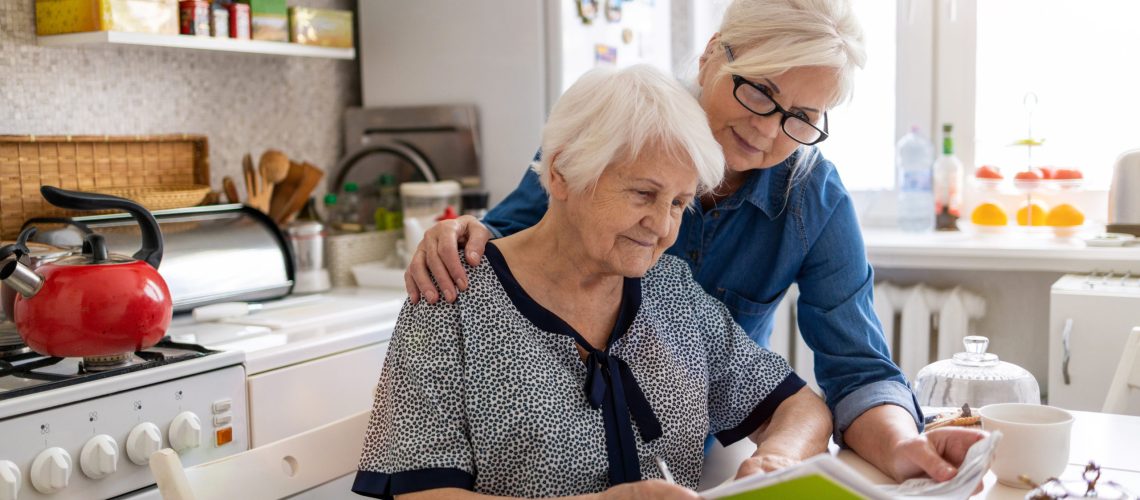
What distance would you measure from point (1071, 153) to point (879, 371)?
1.69 metres

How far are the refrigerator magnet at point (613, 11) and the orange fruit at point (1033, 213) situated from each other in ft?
3.96

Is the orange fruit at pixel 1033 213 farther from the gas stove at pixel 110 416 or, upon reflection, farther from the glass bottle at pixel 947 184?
the gas stove at pixel 110 416

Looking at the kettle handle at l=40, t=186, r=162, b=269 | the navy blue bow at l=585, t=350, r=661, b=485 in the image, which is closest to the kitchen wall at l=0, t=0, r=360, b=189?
the kettle handle at l=40, t=186, r=162, b=269

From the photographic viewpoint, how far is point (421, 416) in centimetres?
115

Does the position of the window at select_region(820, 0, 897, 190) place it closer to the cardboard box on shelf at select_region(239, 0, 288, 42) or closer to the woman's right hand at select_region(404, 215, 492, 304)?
the cardboard box on shelf at select_region(239, 0, 288, 42)

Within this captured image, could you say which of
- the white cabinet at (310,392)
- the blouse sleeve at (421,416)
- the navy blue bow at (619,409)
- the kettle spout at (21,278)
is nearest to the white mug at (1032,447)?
the navy blue bow at (619,409)

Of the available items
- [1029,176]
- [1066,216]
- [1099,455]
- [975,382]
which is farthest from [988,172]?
[1099,455]

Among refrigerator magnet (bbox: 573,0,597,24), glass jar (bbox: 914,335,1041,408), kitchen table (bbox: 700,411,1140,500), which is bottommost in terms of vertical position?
kitchen table (bbox: 700,411,1140,500)

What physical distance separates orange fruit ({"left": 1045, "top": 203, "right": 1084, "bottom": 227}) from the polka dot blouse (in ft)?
5.09

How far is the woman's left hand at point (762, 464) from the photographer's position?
1.15m

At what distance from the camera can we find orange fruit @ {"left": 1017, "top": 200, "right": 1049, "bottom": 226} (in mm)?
2678

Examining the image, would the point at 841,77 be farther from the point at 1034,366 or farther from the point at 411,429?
the point at 1034,366

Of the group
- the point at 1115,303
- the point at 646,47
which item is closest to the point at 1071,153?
the point at 1115,303

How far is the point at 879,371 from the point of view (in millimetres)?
1384
